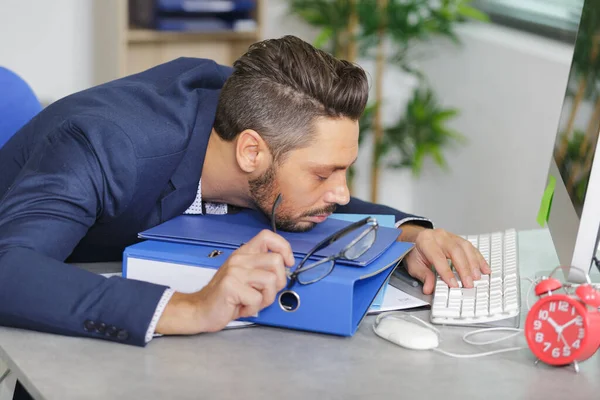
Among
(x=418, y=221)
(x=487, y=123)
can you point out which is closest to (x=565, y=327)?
(x=418, y=221)

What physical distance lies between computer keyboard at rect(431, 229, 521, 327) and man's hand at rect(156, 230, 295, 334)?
282 millimetres

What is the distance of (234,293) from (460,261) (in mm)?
488

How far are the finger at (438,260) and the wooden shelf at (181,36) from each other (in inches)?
75.8

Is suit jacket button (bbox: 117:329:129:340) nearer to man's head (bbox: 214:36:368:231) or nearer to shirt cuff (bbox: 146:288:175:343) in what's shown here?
shirt cuff (bbox: 146:288:175:343)

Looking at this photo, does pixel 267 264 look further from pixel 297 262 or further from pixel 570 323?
pixel 570 323

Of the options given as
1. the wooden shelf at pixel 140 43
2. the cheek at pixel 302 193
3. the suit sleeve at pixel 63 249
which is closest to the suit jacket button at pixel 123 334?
the suit sleeve at pixel 63 249

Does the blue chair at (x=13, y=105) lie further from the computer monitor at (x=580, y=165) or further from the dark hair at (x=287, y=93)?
the computer monitor at (x=580, y=165)

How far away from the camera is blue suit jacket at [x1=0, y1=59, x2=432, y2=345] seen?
4.10 ft

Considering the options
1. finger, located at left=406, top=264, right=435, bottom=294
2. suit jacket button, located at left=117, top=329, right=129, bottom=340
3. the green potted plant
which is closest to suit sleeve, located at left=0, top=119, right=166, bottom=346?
suit jacket button, located at left=117, top=329, right=129, bottom=340

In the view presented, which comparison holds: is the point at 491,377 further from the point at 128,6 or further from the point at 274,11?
the point at 274,11

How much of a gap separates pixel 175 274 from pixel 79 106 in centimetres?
46

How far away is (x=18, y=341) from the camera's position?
4.06 feet

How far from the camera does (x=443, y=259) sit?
154 cm

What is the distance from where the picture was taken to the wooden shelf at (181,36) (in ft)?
10.6
